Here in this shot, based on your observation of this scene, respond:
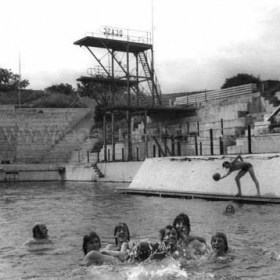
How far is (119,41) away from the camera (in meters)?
45.3

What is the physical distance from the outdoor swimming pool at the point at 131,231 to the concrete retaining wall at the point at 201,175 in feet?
4.84

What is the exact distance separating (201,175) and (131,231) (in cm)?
1083

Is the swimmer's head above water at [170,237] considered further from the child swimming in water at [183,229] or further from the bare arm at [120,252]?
the bare arm at [120,252]

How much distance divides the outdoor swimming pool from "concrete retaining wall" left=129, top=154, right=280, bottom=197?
1474mm

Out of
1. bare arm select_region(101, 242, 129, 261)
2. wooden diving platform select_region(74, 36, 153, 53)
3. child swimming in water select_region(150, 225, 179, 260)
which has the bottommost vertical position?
bare arm select_region(101, 242, 129, 261)

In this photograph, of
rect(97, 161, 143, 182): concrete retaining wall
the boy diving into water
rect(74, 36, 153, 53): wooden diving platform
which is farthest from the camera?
rect(74, 36, 153, 53): wooden diving platform

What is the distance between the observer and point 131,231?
584 inches

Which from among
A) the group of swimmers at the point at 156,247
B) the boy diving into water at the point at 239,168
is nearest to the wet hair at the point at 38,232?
the group of swimmers at the point at 156,247

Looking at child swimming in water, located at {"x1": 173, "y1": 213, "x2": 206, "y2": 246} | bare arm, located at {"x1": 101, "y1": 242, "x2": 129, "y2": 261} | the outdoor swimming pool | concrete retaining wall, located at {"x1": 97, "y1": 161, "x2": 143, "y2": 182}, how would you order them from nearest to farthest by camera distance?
the outdoor swimming pool → bare arm, located at {"x1": 101, "y1": 242, "x2": 129, "y2": 261} → child swimming in water, located at {"x1": 173, "y1": 213, "x2": 206, "y2": 246} → concrete retaining wall, located at {"x1": 97, "y1": 161, "x2": 143, "y2": 182}

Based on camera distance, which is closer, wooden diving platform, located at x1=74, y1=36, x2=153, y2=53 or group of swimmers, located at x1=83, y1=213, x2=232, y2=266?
group of swimmers, located at x1=83, y1=213, x2=232, y2=266

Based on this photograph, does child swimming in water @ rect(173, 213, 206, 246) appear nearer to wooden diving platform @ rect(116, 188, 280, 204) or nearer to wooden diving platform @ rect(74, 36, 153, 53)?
wooden diving platform @ rect(116, 188, 280, 204)

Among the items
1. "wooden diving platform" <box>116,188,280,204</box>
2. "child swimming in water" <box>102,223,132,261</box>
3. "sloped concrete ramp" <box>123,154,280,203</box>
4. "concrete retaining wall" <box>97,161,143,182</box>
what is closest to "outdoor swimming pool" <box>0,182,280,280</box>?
"child swimming in water" <box>102,223,132,261</box>

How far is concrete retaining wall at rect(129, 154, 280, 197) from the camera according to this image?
71.8ft

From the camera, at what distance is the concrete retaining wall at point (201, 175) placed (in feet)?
71.8
